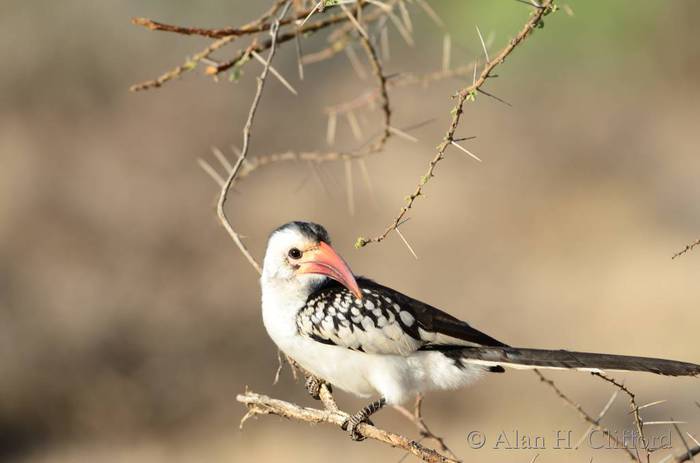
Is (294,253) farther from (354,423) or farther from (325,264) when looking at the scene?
(354,423)

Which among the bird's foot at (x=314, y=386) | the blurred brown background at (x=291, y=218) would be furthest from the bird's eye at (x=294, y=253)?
the blurred brown background at (x=291, y=218)

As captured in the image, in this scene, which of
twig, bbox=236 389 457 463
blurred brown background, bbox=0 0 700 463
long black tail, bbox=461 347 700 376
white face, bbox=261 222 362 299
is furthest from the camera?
blurred brown background, bbox=0 0 700 463

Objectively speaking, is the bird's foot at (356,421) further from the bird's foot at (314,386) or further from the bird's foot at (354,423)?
the bird's foot at (314,386)

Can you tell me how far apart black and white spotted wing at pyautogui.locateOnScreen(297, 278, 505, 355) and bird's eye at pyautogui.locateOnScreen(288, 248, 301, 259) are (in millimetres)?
190

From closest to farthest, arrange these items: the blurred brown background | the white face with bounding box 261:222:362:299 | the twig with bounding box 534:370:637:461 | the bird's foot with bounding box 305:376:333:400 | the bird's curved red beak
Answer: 1. the twig with bounding box 534:370:637:461
2. the bird's curved red beak
3. the white face with bounding box 261:222:362:299
4. the bird's foot with bounding box 305:376:333:400
5. the blurred brown background

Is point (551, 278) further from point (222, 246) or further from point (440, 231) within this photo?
point (222, 246)

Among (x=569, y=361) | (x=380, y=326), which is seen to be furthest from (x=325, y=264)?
(x=569, y=361)

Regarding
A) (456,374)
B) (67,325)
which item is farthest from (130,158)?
(456,374)

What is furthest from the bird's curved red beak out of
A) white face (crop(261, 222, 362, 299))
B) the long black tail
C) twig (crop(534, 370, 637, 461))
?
twig (crop(534, 370, 637, 461))

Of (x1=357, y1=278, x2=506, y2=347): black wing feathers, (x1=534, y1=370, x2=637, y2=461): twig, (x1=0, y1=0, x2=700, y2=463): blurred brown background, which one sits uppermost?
(x1=0, y1=0, x2=700, y2=463): blurred brown background

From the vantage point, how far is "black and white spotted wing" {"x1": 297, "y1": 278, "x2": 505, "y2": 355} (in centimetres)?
368

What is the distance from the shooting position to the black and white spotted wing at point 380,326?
12.1 ft

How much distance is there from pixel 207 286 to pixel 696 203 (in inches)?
238

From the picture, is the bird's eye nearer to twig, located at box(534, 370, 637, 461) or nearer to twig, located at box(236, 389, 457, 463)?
twig, located at box(236, 389, 457, 463)
